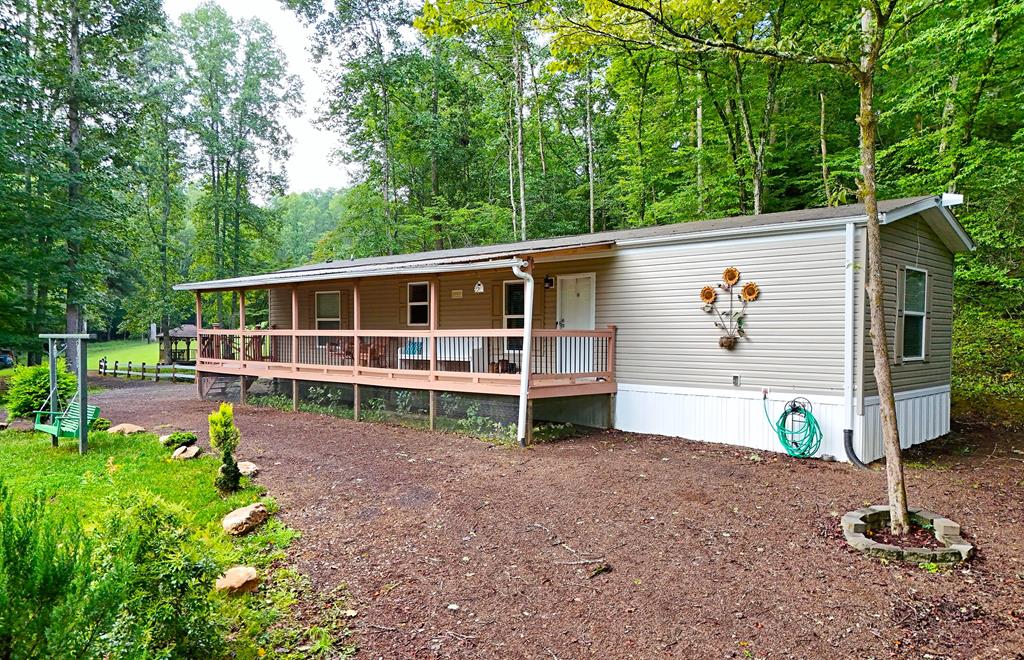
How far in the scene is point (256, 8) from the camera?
2455 cm

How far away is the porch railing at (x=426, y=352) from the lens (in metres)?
8.96

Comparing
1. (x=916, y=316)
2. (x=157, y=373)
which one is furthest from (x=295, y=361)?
(x=916, y=316)

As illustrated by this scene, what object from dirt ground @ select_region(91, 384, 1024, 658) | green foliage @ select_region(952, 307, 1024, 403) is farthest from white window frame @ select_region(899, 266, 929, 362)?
green foliage @ select_region(952, 307, 1024, 403)

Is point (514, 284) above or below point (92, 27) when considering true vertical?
below

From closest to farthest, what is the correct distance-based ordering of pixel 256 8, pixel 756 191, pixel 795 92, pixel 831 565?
pixel 831 565, pixel 756 191, pixel 795 92, pixel 256 8

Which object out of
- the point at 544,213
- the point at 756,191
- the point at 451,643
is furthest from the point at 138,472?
the point at 544,213

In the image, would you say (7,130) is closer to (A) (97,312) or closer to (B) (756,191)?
(A) (97,312)

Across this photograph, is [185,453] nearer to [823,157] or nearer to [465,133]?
[823,157]

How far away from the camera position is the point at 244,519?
4891 mm

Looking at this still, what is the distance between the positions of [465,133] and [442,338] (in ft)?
50.1

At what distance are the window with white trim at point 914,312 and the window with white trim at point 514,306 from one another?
20.5 ft

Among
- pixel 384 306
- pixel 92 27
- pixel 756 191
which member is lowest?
pixel 384 306

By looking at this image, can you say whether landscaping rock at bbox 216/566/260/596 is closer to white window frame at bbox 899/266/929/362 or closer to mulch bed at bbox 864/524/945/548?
mulch bed at bbox 864/524/945/548

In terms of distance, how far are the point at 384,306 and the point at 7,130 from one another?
10.3m
